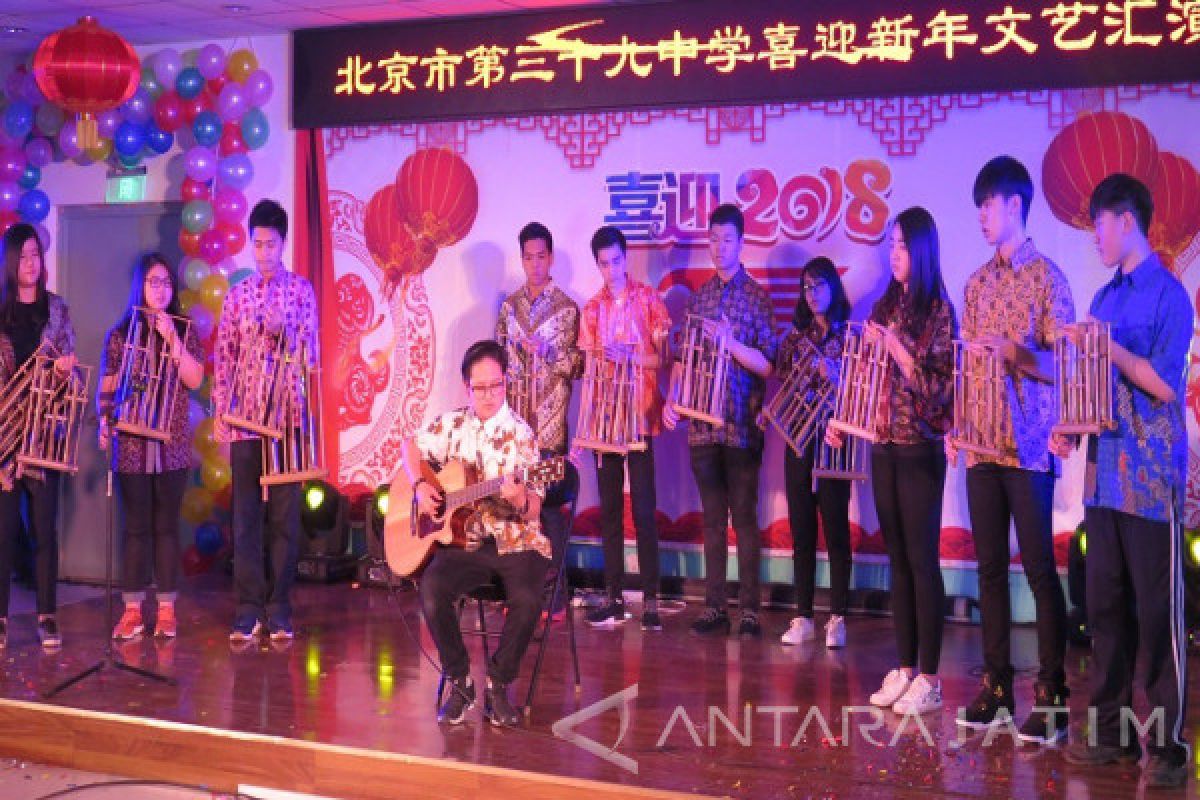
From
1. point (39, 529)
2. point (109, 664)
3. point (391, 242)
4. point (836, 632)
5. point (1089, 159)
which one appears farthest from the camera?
point (391, 242)

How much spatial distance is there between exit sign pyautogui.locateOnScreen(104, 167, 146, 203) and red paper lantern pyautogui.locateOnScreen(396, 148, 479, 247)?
166 centimetres

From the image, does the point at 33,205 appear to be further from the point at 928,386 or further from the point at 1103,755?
the point at 1103,755

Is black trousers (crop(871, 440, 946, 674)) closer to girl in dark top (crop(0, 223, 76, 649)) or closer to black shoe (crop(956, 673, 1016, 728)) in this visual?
black shoe (crop(956, 673, 1016, 728))

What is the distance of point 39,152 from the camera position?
9.31 m

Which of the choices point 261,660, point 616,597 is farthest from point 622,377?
point 261,660

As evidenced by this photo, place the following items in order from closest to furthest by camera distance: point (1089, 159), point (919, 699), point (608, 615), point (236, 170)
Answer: point (919, 699), point (1089, 159), point (608, 615), point (236, 170)

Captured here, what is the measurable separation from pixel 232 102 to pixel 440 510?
14.2ft

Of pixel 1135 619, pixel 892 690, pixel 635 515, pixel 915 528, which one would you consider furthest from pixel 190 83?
pixel 1135 619

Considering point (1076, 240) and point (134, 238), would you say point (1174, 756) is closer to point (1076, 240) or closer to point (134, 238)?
point (1076, 240)

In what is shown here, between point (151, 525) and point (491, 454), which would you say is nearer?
point (491, 454)

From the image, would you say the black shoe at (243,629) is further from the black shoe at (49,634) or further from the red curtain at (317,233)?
the red curtain at (317,233)

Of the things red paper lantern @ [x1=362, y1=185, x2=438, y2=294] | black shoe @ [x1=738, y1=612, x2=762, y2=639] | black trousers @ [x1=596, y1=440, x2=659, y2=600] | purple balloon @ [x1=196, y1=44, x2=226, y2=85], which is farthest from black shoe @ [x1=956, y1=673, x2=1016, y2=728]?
purple balloon @ [x1=196, y1=44, x2=226, y2=85]

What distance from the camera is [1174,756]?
4.78 metres

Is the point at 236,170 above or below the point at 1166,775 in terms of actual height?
above
